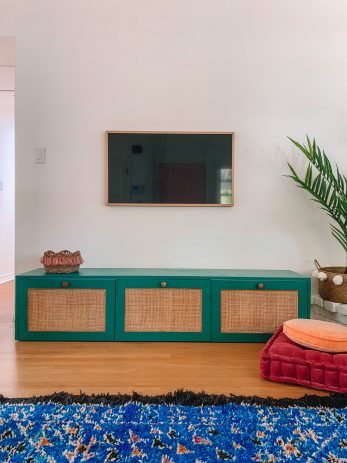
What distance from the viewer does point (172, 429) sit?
45.8 inches

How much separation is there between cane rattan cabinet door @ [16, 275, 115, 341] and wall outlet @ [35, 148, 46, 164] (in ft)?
3.12

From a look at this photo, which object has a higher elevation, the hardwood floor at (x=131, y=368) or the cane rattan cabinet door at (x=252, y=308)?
the cane rattan cabinet door at (x=252, y=308)

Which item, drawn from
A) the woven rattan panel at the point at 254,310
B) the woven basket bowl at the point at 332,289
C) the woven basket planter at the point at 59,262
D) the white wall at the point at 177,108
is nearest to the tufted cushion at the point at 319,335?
the woven rattan panel at the point at 254,310

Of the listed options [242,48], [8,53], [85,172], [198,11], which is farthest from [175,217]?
[8,53]

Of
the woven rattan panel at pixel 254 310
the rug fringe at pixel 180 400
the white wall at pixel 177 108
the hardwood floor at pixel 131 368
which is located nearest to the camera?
the rug fringe at pixel 180 400

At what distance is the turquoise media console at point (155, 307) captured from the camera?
216cm

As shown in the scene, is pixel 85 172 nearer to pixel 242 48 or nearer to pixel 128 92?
pixel 128 92

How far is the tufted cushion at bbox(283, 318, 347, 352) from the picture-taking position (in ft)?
5.24

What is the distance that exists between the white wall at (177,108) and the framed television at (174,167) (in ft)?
0.26

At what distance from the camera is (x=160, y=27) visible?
99.2 inches

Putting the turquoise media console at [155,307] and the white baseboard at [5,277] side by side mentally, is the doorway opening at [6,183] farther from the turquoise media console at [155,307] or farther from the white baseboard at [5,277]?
the turquoise media console at [155,307]

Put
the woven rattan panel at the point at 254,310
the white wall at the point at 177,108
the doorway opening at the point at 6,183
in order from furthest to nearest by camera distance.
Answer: the doorway opening at the point at 6,183
the white wall at the point at 177,108
the woven rattan panel at the point at 254,310

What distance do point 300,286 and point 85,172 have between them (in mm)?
1760

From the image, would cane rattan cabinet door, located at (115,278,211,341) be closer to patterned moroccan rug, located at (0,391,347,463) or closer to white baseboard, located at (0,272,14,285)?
patterned moroccan rug, located at (0,391,347,463)
